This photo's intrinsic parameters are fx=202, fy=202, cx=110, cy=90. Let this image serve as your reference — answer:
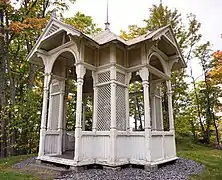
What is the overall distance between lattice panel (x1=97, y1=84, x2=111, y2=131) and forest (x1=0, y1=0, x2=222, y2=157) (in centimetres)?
301

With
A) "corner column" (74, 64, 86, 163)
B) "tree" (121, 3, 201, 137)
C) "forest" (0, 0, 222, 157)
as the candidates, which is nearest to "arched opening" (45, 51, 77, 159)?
"corner column" (74, 64, 86, 163)

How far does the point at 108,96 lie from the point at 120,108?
0.50 m

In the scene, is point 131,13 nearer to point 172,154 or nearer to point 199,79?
point 199,79

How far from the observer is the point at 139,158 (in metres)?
5.56

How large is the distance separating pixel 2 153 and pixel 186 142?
11.6 meters

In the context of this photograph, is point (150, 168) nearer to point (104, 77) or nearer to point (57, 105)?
point (104, 77)

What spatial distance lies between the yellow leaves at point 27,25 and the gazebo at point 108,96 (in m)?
3.34

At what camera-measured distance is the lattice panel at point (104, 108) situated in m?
5.81

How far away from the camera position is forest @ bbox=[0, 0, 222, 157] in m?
10.0

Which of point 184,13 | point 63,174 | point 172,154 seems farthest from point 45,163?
point 184,13

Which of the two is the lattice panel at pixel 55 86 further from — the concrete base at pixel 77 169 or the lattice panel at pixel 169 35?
the lattice panel at pixel 169 35

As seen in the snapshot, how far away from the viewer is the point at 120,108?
5957 millimetres

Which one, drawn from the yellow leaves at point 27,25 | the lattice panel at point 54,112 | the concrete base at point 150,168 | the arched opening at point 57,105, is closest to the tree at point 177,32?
the yellow leaves at point 27,25

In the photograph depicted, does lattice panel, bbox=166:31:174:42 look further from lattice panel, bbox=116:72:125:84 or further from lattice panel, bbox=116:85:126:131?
lattice panel, bbox=116:85:126:131
